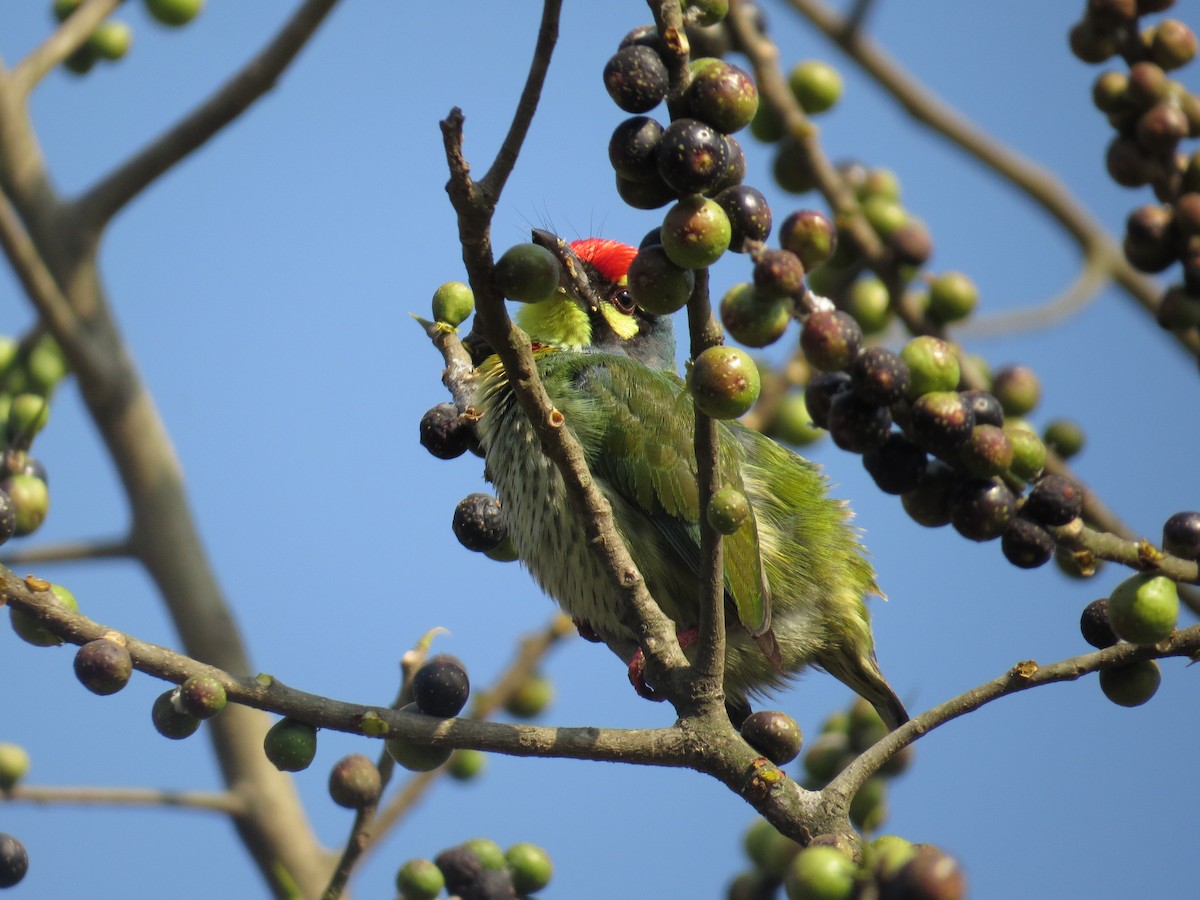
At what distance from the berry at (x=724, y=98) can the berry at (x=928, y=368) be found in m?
0.44

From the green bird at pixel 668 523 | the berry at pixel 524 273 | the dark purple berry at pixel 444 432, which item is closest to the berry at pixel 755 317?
the berry at pixel 524 273

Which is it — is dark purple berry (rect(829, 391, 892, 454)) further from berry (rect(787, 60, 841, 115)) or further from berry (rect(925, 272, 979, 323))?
berry (rect(787, 60, 841, 115))

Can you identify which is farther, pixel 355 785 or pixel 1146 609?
pixel 355 785

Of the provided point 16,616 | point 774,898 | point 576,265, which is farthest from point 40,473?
point 774,898

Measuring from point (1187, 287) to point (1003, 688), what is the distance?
2.82 ft

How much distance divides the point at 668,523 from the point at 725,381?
5.57 ft

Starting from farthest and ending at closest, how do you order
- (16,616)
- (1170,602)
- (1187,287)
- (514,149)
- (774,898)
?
(774,898), (1187,287), (16,616), (1170,602), (514,149)

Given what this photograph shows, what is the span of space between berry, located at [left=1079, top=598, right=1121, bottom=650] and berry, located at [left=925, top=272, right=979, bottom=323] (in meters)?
1.01

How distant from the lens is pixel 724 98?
173cm

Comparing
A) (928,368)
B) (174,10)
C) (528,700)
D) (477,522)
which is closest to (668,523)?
(528,700)

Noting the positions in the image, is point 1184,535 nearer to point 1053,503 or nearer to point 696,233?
point 1053,503

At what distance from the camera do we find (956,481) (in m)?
2.00

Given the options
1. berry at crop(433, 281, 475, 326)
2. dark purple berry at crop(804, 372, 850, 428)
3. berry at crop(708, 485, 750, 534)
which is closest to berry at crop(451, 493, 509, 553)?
berry at crop(433, 281, 475, 326)

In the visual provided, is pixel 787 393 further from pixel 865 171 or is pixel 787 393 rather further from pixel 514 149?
pixel 514 149
